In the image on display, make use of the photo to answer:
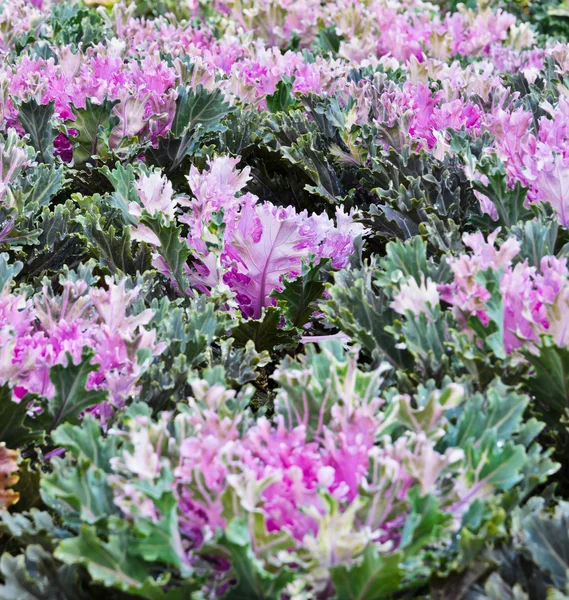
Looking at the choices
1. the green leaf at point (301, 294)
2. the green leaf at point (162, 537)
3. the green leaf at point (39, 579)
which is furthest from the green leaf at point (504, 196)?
the green leaf at point (39, 579)

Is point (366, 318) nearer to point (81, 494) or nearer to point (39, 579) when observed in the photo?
point (81, 494)

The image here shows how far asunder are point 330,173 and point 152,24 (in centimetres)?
280

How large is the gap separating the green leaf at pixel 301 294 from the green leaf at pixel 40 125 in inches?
55.0

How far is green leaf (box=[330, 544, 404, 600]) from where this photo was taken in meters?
1.32

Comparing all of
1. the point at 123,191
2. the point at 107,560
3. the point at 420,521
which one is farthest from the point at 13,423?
the point at 123,191

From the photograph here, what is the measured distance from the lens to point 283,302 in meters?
2.54

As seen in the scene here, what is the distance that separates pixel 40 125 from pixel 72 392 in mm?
1792

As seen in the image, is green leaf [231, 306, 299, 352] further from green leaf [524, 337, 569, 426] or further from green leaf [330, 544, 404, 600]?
green leaf [330, 544, 404, 600]

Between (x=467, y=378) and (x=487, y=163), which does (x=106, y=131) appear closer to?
(x=487, y=163)

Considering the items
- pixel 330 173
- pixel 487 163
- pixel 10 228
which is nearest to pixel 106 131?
pixel 10 228

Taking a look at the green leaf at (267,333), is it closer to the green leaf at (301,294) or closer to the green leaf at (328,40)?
the green leaf at (301,294)

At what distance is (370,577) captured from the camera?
1.35 m

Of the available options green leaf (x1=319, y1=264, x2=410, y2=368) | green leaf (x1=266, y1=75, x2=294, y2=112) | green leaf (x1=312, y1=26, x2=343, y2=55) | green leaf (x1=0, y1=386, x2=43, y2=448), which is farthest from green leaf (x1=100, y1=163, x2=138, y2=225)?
green leaf (x1=312, y1=26, x2=343, y2=55)

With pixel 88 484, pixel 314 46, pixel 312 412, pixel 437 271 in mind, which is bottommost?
pixel 88 484
